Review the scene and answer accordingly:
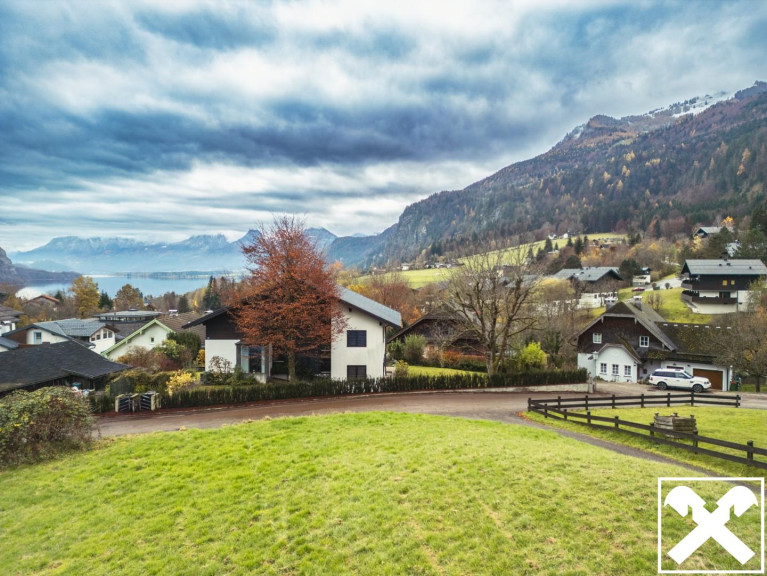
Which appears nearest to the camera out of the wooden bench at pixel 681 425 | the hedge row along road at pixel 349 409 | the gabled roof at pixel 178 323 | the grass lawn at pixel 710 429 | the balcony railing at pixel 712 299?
the grass lawn at pixel 710 429

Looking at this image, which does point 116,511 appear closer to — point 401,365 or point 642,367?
point 401,365

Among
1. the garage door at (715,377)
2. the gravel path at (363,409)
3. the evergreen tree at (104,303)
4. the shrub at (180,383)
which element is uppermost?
the evergreen tree at (104,303)

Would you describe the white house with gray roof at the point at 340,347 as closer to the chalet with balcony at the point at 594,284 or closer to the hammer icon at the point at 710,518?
the hammer icon at the point at 710,518

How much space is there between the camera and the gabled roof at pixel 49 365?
27.5 meters

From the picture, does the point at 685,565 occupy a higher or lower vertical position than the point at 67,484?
higher

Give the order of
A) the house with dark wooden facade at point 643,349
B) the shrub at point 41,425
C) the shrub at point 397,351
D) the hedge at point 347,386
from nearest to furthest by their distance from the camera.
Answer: the shrub at point 41,425 → the hedge at point 347,386 → the house with dark wooden facade at point 643,349 → the shrub at point 397,351

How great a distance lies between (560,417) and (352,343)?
16882mm

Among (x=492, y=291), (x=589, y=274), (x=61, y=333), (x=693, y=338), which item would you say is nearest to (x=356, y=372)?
(x=492, y=291)

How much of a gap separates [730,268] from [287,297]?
7202 cm

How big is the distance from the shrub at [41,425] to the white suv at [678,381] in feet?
133

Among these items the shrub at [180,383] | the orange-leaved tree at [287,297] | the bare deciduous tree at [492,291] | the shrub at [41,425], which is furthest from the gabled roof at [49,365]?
the bare deciduous tree at [492,291]

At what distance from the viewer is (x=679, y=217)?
160000 millimetres

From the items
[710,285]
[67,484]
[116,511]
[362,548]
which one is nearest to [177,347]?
[67,484]

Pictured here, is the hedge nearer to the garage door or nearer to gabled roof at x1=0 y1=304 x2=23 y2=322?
the garage door
